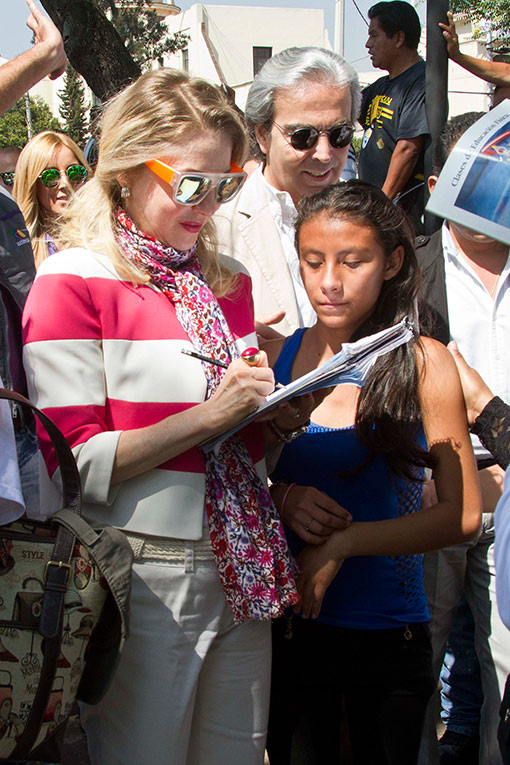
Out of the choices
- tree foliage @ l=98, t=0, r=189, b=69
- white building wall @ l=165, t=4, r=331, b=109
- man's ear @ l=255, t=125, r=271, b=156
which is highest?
man's ear @ l=255, t=125, r=271, b=156

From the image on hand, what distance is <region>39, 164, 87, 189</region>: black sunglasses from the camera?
3.80 m

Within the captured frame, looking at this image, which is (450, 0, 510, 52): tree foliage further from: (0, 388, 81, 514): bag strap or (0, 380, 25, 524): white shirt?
(0, 380, 25, 524): white shirt

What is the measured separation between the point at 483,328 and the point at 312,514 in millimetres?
955

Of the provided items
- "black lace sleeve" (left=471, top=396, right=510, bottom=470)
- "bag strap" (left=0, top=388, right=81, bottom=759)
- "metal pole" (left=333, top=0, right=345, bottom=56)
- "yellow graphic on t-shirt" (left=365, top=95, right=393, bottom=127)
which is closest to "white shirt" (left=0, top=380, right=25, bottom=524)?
"bag strap" (left=0, top=388, right=81, bottom=759)

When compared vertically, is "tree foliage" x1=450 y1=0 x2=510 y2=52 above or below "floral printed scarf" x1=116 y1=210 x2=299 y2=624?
below

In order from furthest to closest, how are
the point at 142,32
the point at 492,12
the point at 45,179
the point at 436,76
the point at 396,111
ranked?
the point at 142,32, the point at 492,12, the point at 396,111, the point at 45,179, the point at 436,76

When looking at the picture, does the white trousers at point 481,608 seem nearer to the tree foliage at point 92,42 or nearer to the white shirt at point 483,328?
the white shirt at point 483,328

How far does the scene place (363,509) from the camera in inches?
80.0

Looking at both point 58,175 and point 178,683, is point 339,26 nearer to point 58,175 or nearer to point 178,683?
point 58,175

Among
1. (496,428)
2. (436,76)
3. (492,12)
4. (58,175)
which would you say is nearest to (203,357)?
(496,428)

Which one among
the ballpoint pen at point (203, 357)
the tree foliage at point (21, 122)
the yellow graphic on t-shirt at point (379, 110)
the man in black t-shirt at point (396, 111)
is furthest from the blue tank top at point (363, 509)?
the tree foliage at point (21, 122)

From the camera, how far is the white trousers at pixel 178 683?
1748 millimetres

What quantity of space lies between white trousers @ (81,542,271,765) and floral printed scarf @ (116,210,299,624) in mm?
66

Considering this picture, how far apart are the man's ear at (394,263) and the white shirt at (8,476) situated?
109 cm
